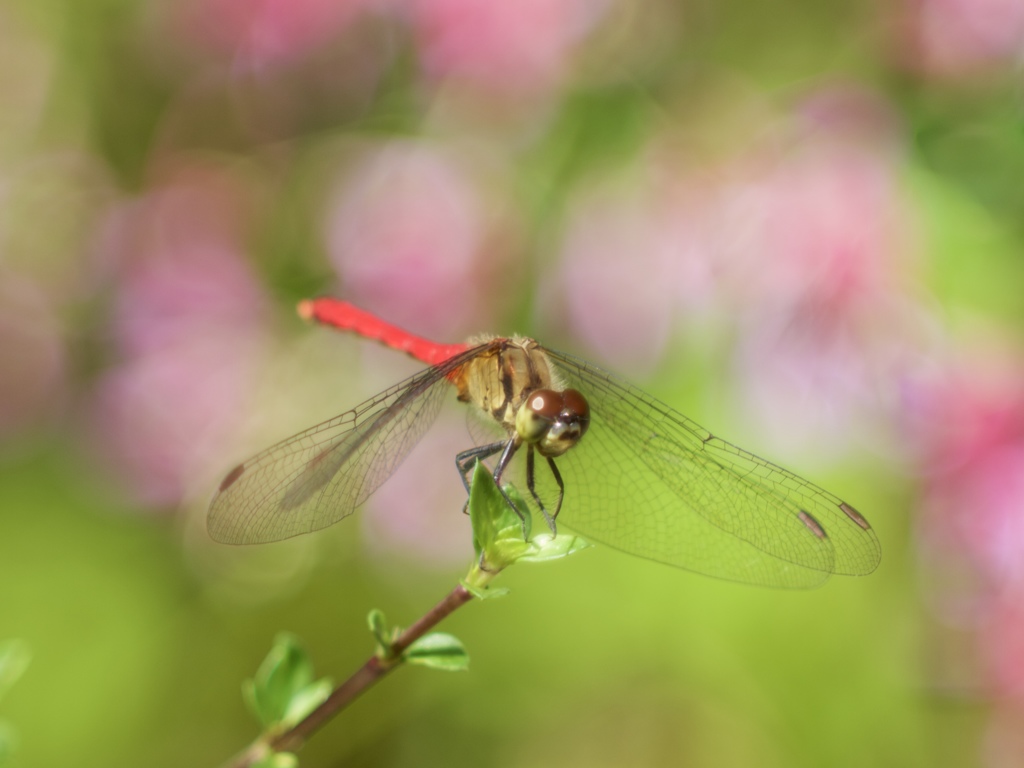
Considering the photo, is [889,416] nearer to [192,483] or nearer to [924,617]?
[924,617]

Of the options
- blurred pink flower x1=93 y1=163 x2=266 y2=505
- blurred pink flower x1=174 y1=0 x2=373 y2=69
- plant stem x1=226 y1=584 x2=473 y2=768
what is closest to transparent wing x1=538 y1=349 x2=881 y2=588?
plant stem x1=226 y1=584 x2=473 y2=768

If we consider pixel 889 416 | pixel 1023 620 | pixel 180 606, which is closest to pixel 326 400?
pixel 180 606

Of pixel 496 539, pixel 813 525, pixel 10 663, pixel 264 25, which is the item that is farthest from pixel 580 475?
pixel 264 25

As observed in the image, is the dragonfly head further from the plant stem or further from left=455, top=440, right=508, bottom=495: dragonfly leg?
the plant stem

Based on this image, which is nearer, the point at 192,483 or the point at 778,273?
the point at 778,273

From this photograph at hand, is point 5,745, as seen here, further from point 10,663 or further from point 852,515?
point 852,515

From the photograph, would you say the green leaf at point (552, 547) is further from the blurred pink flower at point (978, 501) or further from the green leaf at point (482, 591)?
the blurred pink flower at point (978, 501)
